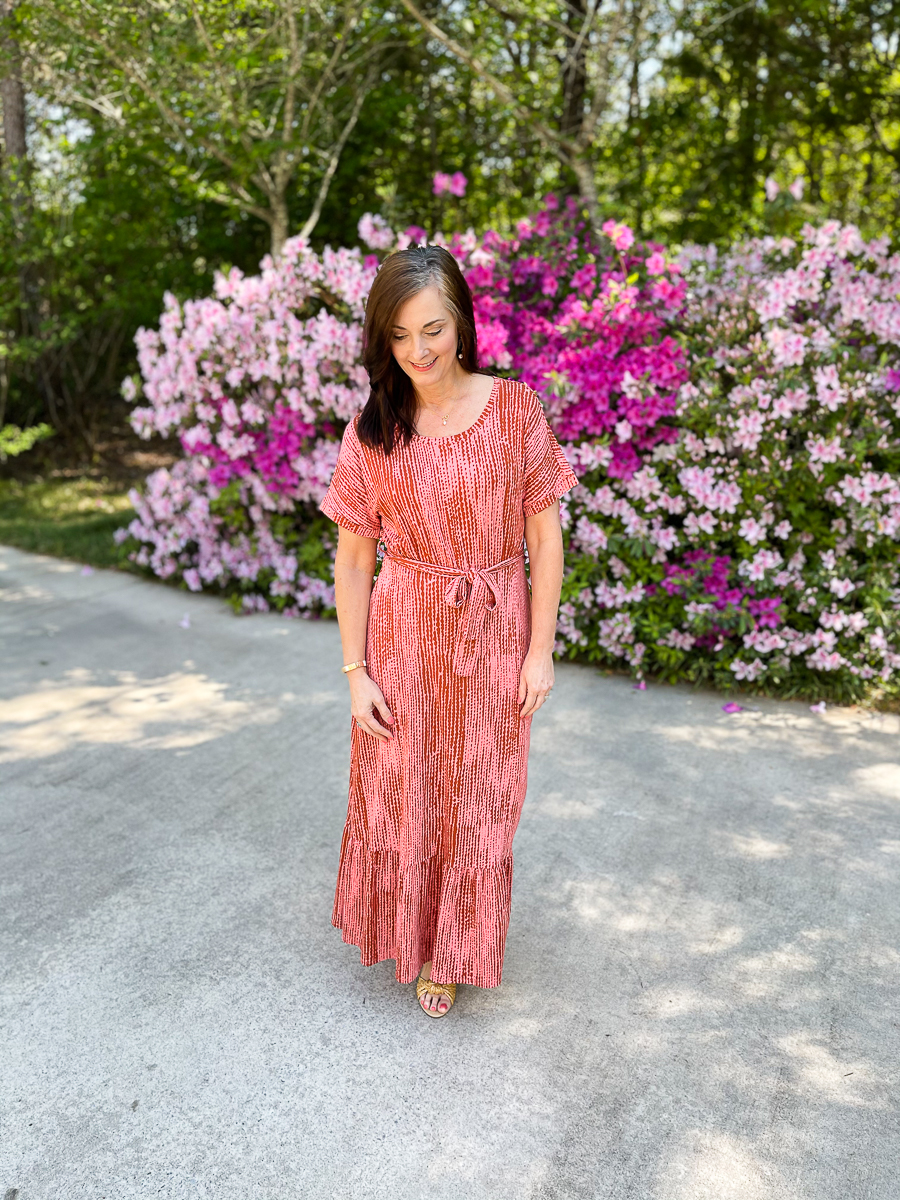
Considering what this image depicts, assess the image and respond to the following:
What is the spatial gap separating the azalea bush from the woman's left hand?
207 cm

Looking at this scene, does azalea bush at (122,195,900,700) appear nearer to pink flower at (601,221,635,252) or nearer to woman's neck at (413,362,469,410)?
pink flower at (601,221,635,252)

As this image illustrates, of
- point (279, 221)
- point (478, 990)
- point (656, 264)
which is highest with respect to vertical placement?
point (279, 221)

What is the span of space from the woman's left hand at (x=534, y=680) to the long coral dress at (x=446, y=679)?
0.02 meters

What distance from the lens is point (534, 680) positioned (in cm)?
219

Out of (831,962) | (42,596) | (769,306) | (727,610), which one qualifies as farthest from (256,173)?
(831,962)

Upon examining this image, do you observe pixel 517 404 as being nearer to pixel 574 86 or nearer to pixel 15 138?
pixel 574 86

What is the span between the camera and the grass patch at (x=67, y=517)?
658cm

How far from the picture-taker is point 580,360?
441 centimetres

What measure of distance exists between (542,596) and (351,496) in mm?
471

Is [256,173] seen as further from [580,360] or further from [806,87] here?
[806,87]

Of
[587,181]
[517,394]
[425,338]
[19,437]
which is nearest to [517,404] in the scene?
[517,394]

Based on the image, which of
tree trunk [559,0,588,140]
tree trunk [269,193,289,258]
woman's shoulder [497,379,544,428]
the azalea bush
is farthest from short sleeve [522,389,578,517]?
tree trunk [559,0,588,140]

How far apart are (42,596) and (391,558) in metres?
4.13

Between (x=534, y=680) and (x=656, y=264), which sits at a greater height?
(x=656, y=264)
